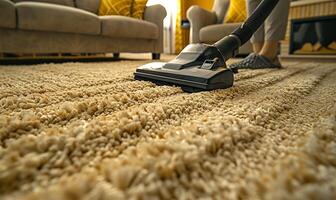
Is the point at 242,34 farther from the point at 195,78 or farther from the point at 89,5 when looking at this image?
the point at 89,5

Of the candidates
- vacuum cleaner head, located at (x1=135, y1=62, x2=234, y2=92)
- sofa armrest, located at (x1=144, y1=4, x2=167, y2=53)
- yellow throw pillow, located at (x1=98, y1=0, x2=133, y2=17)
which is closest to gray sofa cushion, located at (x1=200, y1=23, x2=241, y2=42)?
sofa armrest, located at (x1=144, y1=4, x2=167, y2=53)

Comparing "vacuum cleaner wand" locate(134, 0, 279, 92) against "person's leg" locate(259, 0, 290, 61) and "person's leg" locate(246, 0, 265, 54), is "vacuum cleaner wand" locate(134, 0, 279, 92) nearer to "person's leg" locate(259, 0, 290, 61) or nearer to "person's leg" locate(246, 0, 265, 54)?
"person's leg" locate(259, 0, 290, 61)

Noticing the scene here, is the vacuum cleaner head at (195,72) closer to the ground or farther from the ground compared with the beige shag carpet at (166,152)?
farther from the ground

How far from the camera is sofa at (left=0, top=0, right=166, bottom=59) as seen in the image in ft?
4.58

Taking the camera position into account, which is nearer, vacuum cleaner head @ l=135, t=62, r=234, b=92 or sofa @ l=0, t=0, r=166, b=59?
vacuum cleaner head @ l=135, t=62, r=234, b=92

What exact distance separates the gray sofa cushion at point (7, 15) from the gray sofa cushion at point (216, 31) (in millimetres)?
1639

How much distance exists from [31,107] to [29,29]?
4.11 feet

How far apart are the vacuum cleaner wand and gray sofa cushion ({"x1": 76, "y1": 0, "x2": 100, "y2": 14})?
1.90 meters

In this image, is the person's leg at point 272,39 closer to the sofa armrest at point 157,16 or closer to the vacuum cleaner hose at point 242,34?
the vacuum cleaner hose at point 242,34

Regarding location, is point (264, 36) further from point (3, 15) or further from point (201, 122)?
point (3, 15)

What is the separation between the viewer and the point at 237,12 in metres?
2.44

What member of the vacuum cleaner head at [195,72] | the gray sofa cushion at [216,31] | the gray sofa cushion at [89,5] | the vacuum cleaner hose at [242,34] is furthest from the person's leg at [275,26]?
the gray sofa cushion at [89,5]

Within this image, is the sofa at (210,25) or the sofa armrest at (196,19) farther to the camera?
the sofa armrest at (196,19)

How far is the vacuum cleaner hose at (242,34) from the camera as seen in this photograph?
733 millimetres
